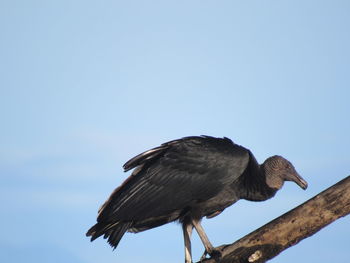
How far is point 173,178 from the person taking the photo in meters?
5.53

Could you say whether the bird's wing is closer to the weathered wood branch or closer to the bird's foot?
the bird's foot

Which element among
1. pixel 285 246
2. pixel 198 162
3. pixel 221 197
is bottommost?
pixel 285 246

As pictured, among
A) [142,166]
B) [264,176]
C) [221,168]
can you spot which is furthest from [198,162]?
[264,176]

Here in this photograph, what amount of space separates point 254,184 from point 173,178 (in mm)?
1043

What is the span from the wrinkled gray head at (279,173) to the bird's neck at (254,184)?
0.21 feet

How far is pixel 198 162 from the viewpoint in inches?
221

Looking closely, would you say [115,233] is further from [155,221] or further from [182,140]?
[182,140]

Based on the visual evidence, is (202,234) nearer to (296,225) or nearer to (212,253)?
(212,253)

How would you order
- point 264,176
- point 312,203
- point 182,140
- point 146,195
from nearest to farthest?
point 312,203 → point 146,195 → point 182,140 → point 264,176

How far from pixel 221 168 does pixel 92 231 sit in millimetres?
1474

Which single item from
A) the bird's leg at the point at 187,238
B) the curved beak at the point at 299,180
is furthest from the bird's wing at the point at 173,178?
the curved beak at the point at 299,180

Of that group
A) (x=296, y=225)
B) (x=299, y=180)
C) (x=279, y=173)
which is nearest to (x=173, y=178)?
(x=296, y=225)

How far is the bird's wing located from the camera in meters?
5.39

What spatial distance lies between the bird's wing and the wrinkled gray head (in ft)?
2.14
